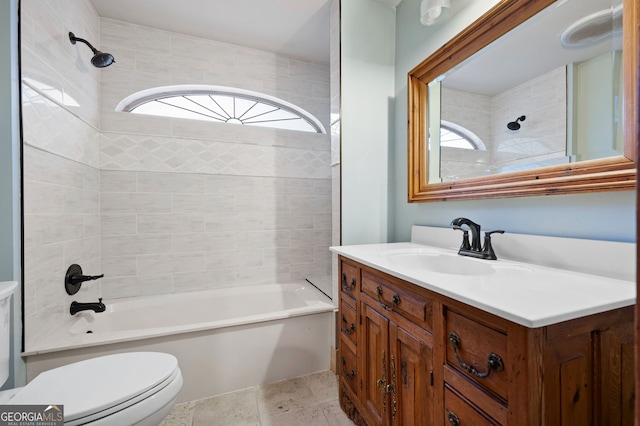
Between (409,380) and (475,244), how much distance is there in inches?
25.0

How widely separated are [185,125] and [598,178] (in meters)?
2.48

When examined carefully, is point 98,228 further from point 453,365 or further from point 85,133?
point 453,365

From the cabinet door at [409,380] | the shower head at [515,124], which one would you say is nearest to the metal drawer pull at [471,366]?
the cabinet door at [409,380]

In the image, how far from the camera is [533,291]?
669 mm

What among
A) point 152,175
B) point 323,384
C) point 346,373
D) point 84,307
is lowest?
point 323,384

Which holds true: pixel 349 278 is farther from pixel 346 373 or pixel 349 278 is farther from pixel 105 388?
pixel 105 388

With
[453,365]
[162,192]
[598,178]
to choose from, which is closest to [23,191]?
[162,192]

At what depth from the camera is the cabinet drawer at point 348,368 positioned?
4.17 ft

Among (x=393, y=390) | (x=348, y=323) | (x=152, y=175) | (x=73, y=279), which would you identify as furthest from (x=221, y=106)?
(x=393, y=390)

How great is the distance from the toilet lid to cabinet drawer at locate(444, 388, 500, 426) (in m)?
1.00

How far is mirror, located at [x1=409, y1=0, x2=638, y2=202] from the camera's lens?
0.81 meters

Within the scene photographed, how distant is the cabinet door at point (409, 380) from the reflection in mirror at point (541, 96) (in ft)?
2.76

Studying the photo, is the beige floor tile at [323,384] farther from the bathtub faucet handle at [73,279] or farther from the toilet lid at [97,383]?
the bathtub faucet handle at [73,279]

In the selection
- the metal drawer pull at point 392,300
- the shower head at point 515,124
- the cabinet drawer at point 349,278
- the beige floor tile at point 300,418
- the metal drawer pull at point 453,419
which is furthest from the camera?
the beige floor tile at point 300,418
